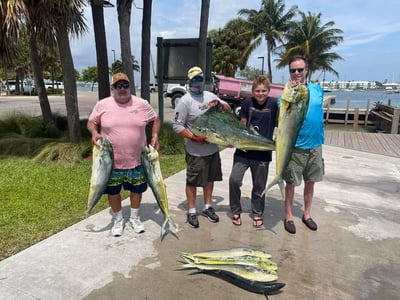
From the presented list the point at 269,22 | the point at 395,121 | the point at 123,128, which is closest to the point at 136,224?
the point at 123,128

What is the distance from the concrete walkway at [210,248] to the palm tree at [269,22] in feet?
106

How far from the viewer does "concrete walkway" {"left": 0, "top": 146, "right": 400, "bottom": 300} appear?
8.50 ft

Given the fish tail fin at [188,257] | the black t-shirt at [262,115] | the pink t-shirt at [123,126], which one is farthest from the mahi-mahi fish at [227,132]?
the fish tail fin at [188,257]

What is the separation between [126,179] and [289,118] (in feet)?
5.70

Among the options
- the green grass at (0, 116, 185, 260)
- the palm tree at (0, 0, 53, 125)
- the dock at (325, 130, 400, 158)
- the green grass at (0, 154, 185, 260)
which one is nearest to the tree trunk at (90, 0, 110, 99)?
the palm tree at (0, 0, 53, 125)

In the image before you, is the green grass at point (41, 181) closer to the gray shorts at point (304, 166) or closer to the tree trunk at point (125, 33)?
the tree trunk at point (125, 33)

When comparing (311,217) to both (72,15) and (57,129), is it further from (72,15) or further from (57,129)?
(57,129)

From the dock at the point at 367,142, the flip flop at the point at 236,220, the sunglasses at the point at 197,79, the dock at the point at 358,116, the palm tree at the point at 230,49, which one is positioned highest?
the palm tree at the point at 230,49

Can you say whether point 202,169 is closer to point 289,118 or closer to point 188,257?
point 188,257

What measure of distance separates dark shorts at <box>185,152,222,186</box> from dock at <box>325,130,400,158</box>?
746 centimetres

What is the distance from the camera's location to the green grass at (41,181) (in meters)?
3.69

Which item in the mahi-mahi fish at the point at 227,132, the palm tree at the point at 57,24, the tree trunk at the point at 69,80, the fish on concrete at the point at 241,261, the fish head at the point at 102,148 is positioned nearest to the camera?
the fish on concrete at the point at 241,261

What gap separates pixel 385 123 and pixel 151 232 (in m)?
20.5

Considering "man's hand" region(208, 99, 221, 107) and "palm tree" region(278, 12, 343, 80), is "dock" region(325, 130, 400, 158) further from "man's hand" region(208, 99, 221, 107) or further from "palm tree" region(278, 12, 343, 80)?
"palm tree" region(278, 12, 343, 80)
